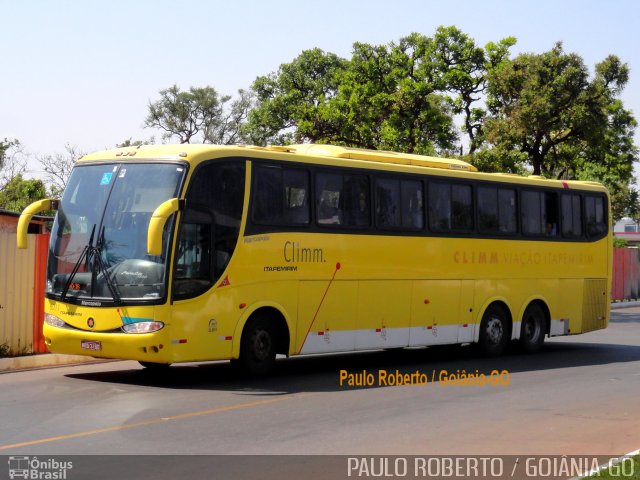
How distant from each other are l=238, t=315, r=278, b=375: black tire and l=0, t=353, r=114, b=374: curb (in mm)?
3916

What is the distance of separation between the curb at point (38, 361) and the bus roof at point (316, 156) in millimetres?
3645

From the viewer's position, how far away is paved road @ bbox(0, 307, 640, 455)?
980 centimetres

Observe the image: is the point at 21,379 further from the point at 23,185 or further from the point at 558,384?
the point at 23,185

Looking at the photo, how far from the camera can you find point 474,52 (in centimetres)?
3772

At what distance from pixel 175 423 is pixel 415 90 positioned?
2700 cm

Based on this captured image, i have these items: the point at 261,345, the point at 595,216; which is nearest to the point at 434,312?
the point at 261,345

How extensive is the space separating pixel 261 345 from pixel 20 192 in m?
35.0

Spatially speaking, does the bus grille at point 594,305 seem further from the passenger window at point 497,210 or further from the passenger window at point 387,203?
the passenger window at point 387,203

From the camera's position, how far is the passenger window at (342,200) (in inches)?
634

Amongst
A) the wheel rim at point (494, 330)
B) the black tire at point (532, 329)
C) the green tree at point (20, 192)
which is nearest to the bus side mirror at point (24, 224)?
the wheel rim at point (494, 330)

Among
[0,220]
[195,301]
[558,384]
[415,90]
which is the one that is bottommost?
[558,384]

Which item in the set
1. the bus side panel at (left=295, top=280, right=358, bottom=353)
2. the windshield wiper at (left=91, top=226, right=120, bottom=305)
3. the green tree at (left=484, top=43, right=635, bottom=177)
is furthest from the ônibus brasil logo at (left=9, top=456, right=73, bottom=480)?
the green tree at (left=484, top=43, right=635, bottom=177)

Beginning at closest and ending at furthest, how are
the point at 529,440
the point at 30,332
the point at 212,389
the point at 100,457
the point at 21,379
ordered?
1. the point at 100,457
2. the point at 529,440
3. the point at 212,389
4. the point at 21,379
5. the point at 30,332

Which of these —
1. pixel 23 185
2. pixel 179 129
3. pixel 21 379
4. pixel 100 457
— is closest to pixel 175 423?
pixel 100 457
